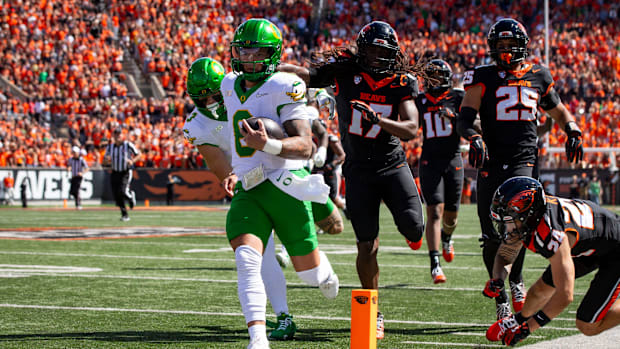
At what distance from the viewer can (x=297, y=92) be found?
15.5ft

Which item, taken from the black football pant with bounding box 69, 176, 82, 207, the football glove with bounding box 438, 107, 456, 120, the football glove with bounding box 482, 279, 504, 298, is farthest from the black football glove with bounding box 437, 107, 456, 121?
the black football pant with bounding box 69, 176, 82, 207

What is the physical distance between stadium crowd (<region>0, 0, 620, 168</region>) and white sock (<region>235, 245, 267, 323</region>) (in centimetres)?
2104

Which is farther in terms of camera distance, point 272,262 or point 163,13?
point 163,13

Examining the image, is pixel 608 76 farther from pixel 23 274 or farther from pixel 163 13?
pixel 23 274

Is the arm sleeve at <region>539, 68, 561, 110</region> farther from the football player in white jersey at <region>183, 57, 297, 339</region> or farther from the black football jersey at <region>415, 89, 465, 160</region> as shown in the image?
the black football jersey at <region>415, 89, 465, 160</region>

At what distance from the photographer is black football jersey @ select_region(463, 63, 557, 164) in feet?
20.1

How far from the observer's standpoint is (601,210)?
4.68m

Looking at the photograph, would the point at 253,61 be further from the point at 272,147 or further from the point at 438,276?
the point at 438,276

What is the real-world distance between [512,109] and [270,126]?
7.00 feet

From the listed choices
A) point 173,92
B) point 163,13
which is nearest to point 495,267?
point 173,92

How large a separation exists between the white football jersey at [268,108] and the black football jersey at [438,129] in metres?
4.06

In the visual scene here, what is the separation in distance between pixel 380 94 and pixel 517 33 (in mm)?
1022

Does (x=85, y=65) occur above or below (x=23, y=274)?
above

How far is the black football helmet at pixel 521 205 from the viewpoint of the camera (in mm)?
4203
